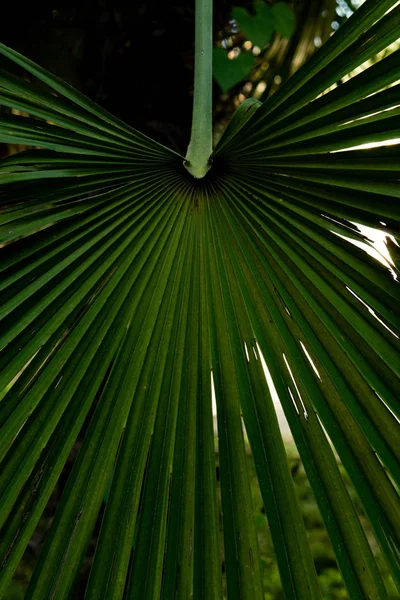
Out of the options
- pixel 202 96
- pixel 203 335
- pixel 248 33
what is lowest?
pixel 203 335

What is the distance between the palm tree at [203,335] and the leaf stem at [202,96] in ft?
0.03

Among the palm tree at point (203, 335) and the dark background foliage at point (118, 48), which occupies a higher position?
the dark background foliage at point (118, 48)

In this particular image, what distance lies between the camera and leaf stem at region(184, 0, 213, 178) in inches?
33.4

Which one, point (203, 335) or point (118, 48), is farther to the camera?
point (118, 48)

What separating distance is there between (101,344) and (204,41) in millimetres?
550

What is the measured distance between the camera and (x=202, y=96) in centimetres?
86

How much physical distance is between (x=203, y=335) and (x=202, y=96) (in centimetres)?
42

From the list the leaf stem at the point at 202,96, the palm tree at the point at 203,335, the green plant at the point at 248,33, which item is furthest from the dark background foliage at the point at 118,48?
the palm tree at the point at 203,335

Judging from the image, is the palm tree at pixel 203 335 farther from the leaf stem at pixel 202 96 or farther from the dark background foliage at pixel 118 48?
the dark background foliage at pixel 118 48

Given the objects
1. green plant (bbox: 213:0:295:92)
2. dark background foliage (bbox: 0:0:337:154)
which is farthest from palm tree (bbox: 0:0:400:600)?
dark background foliage (bbox: 0:0:337:154)

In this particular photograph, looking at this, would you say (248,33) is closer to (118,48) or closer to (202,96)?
(118,48)

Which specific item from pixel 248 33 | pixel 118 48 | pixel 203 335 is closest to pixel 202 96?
pixel 203 335

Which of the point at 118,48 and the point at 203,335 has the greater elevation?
the point at 118,48

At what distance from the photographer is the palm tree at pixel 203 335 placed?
0.58 meters
